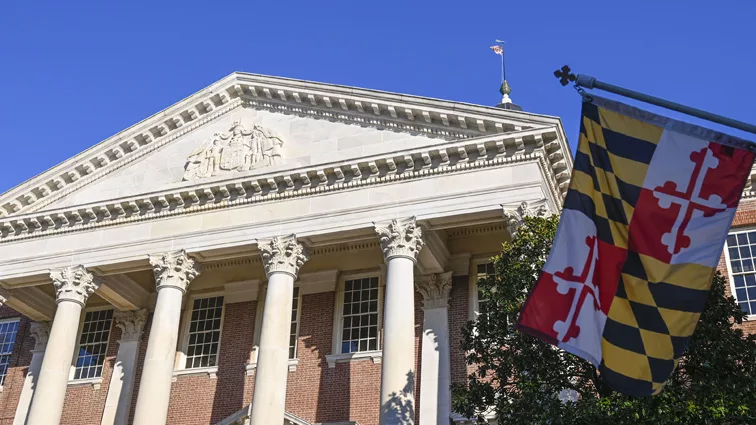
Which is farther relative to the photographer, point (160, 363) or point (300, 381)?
point (300, 381)

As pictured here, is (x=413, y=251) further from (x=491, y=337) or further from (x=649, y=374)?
(x=649, y=374)

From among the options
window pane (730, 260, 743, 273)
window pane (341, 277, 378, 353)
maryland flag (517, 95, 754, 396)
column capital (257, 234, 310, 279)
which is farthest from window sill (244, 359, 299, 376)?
maryland flag (517, 95, 754, 396)

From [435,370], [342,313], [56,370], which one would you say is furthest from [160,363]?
[435,370]

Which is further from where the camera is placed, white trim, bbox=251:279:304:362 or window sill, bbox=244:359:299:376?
white trim, bbox=251:279:304:362

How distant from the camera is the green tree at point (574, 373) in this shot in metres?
14.0

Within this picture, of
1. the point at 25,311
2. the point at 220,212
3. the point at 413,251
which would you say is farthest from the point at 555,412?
the point at 25,311

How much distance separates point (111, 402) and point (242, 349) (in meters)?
4.92

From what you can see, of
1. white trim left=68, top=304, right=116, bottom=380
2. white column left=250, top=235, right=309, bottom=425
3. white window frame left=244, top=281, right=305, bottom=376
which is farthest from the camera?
white trim left=68, top=304, right=116, bottom=380

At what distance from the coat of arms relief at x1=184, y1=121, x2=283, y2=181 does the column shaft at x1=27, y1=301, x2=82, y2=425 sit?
5.55 meters

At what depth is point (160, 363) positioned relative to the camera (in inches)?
950

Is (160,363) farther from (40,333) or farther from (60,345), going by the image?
(40,333)

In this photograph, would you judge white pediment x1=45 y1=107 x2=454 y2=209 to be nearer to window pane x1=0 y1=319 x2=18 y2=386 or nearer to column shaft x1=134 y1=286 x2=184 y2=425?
column shaft x1=134 y1=286 x2=184 y2=425

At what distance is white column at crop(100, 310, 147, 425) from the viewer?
28500 mm

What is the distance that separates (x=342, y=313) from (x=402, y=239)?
5146 millimetres
